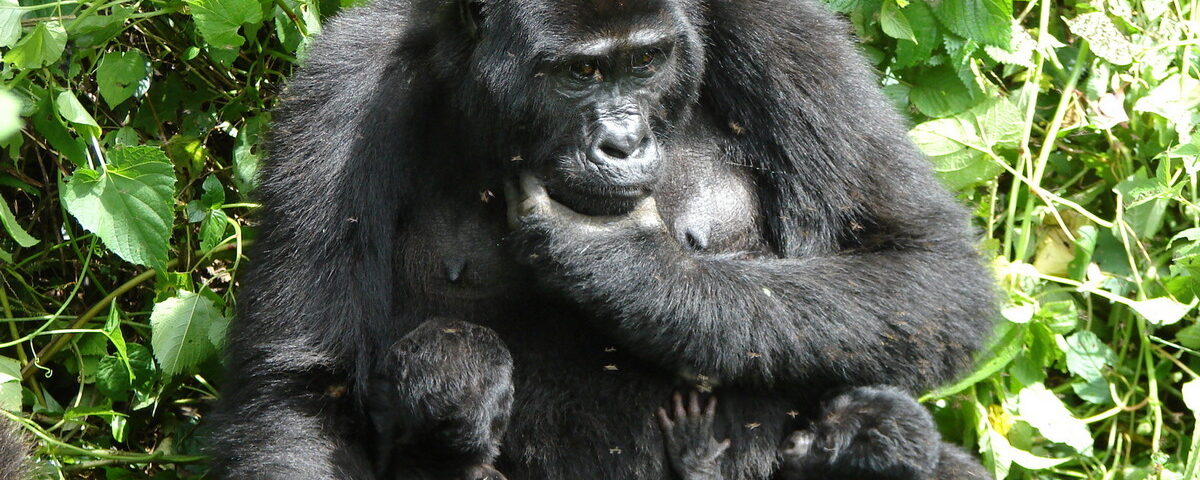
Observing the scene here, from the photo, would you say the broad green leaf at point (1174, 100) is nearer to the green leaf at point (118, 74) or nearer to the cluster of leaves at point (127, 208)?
the cluster of leaves at point (127, 208)

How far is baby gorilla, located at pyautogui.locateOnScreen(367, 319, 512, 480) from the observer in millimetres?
2955

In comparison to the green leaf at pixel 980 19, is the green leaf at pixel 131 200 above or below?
below

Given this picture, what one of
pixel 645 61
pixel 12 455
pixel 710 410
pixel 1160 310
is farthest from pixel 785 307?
pixel 12 455

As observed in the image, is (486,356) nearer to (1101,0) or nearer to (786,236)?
(786,236)

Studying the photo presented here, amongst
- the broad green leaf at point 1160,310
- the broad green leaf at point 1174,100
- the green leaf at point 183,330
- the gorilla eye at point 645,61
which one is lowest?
the broad green leaf at point 1160,310

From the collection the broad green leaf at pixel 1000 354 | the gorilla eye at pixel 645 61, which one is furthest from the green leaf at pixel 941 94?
the gorilla eye at pixel 645 61

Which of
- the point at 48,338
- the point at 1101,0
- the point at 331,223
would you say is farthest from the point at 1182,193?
the point at 48,338

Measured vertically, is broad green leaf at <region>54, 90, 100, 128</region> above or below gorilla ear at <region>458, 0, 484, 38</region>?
below

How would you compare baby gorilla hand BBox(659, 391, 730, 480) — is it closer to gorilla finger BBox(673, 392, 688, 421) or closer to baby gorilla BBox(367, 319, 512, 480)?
gorilla finger BBox(673, 392, 688, 421)

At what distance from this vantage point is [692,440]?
10.5 ft

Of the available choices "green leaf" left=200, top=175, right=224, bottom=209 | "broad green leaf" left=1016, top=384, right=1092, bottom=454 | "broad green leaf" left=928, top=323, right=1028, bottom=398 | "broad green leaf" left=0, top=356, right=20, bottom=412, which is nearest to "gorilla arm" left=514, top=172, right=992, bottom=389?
"broad green leaf" left=928, top=323, right=1028, bottom=398

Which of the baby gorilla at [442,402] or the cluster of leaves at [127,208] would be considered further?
the cluster of leaves at [127,208]

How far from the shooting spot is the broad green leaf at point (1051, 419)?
4.09 m

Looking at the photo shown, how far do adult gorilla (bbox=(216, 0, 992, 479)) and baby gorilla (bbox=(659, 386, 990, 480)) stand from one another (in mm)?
57
